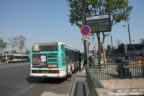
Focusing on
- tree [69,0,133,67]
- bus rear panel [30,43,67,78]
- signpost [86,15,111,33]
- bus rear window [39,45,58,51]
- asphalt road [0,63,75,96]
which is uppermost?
tree [69,0,133,67]

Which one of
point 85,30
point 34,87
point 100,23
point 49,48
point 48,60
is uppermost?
point 100,23

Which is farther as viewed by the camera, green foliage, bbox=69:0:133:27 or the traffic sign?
green foliage, bbox=69:0:133:27

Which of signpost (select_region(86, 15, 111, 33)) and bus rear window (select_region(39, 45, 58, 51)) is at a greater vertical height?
signpost (select_region(86, 15, 111, 33))

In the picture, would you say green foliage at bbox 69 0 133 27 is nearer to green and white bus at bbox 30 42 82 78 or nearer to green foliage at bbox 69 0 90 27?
green foliage at bbox 69 0 90 27

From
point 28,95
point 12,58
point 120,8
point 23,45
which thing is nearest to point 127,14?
point 120,8

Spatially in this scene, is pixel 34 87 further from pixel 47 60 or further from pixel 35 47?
pixel 35 47

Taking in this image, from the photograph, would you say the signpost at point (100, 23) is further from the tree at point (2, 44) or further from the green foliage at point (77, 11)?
the tree at point (2, 44)

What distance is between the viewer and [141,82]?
761 cm

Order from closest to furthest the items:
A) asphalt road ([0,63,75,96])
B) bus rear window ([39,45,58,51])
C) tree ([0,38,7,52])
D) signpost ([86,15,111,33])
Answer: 1. asphalt road ([0,63,75,96])
2. bus rear window ([39,45,58,51])
3. signpost ([86,15,111,33])
4. tree ([0,38,7,52])

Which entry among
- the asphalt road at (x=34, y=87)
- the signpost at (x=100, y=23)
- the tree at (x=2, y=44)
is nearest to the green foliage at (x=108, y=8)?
the signpost at (x=100, y=23)

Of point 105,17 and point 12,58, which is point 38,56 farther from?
point 12,58

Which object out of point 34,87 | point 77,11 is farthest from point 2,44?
point 34,87

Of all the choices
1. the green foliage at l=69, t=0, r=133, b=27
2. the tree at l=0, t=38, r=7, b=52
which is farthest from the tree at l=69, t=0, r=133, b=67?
the tree at l=0, t=38, r=7, b=52

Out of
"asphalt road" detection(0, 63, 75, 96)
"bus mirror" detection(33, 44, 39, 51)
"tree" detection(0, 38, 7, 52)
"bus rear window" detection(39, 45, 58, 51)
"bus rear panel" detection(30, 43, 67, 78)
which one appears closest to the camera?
"asphalt road" detection(0, 63, 75, 96)
